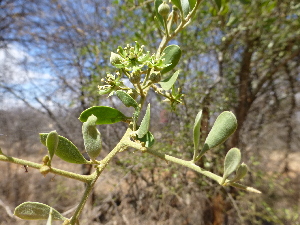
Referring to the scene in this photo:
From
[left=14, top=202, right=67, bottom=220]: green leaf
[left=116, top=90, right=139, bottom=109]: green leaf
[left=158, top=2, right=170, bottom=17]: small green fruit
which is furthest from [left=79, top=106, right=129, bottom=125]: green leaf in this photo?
[left=158, top=2, right=170, bottom=17]: small green fruit

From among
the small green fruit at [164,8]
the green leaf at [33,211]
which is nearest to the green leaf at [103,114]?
the green leaf at [33,211]

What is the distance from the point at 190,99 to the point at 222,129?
123 cm

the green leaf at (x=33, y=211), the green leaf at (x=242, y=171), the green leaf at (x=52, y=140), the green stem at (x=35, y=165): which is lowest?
the green leaf at (x=33, y=211)

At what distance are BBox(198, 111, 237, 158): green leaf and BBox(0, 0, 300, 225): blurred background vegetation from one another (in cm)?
72

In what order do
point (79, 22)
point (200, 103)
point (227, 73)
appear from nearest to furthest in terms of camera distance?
point (200, 103) → point (227, 73) → point (79, 22)

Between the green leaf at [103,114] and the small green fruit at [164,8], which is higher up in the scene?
the small green fruit at [164,8]

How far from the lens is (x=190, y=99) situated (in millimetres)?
1554

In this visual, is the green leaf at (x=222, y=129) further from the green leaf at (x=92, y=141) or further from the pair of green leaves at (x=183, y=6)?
the pair of green leaves at (x=183, y=6)

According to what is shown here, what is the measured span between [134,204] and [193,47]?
5.04 ft

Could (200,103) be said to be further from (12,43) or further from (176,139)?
(12,43)

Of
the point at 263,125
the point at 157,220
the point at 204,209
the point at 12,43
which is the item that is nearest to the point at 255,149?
the point at 263,125

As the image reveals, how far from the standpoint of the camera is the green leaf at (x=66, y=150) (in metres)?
0.33

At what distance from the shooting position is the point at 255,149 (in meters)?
2.33

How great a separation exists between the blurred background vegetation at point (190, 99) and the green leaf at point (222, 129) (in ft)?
2.37
